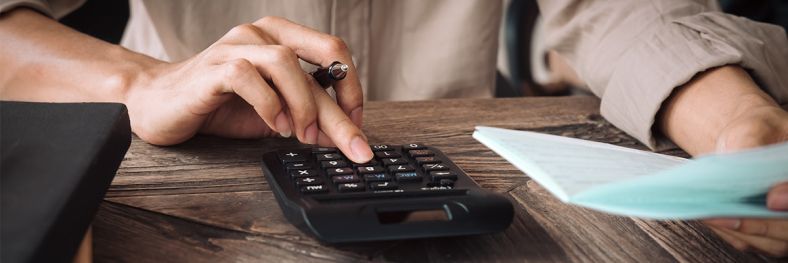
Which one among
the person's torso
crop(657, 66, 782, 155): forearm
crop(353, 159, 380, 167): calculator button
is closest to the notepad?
crop(353, 159, 380, 167): calculator button

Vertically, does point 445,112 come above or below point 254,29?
below

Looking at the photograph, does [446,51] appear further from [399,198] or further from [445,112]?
[399,198]

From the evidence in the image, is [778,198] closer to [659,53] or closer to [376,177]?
[376,177]

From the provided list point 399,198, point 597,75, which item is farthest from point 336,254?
point 597,75

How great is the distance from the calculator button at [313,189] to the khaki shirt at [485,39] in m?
0.34

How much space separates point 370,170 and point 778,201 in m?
0.24

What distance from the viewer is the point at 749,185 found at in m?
0.34

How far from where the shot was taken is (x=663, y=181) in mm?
295

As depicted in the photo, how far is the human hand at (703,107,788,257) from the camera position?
40cm

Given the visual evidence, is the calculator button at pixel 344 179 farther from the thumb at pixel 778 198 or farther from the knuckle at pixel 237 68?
the thumb at pixel 778 198

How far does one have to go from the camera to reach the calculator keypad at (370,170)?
44 centimetres

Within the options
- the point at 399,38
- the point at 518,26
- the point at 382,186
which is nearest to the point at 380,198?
the point at 382,186

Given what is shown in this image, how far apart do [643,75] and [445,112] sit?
7.5 inches

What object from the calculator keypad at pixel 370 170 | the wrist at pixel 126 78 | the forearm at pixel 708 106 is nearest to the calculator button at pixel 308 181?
the calculator keypad at pixel 370 170
